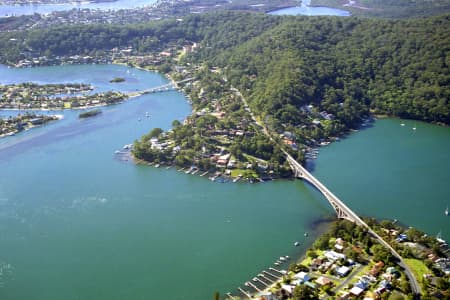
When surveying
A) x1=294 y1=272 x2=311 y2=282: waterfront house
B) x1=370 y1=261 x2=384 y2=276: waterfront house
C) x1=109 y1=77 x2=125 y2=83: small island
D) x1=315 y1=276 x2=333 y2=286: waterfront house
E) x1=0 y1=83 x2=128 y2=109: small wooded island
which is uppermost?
x1=109 y1=77 x2=125 y2=83: small island

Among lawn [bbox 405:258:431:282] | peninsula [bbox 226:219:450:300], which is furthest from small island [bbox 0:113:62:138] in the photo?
lawn [bbox 405:258:431:282]

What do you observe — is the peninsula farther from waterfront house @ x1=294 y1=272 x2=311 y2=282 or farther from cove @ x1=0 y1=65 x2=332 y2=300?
cove @ x1=0 y1=65 x2=332 y2=300

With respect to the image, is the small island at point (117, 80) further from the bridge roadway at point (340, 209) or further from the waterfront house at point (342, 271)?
the waterfront house at point (342, 271)

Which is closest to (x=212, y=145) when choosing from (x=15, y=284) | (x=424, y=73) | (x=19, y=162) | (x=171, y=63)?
(x=19, y=162)

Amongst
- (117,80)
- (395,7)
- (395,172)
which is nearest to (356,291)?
(395,172)

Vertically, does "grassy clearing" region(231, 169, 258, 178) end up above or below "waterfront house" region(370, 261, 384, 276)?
above

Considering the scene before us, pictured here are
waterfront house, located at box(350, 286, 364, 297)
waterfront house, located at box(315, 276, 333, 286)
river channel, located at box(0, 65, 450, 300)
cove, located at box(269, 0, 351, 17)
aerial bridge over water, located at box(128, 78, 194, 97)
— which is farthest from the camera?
cove, located at box(269, 0, 351, 17)

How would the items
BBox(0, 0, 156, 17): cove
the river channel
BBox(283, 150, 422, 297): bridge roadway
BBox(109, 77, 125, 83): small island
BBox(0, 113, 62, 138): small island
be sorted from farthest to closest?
BBox(0, 0, 156, 17): cove < BBox(109, 77, 125, 83): small island < BBox(0, 113, 62, 138): small island < the river channel < BBox(283, 150, 422, 297): bridge roadway
